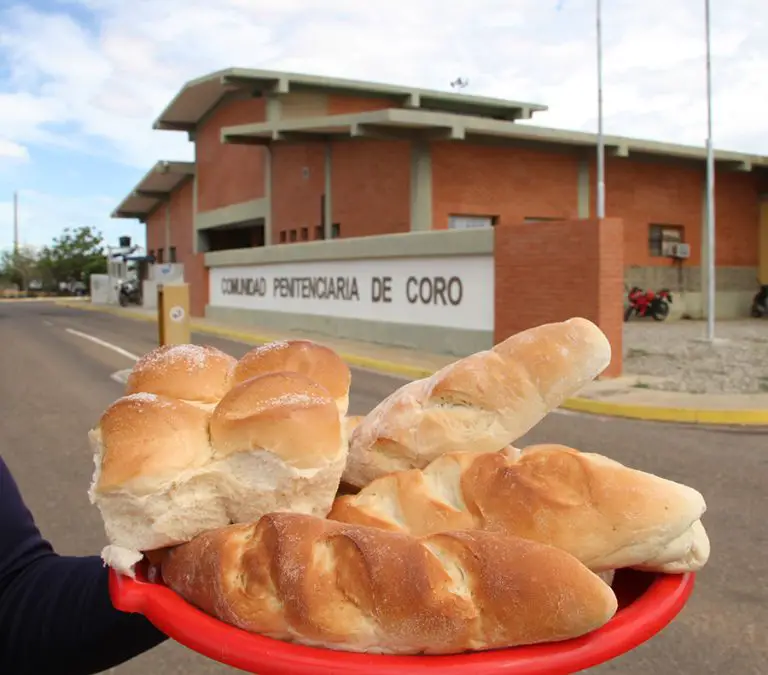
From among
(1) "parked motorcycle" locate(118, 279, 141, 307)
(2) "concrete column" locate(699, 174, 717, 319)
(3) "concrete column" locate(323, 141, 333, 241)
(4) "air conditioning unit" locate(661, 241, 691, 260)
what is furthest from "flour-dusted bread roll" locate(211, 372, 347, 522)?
(1) "parked motorcycle" locate(118, 279, 141, 307)

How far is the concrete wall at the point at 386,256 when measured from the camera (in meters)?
13.2

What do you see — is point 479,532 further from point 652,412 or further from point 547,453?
point 652,412

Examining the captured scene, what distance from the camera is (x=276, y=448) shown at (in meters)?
1.13

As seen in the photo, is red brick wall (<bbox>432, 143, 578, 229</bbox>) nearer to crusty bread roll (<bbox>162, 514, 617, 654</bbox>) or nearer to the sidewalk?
the sidewalk

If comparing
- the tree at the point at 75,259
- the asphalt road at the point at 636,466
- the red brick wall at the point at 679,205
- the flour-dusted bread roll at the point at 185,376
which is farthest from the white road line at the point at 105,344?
the tree at the point at 75,259

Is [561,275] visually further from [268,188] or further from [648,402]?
[268,188]

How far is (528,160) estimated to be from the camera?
19188 millimetres

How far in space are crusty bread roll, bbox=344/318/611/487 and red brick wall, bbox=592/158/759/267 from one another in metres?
20.0

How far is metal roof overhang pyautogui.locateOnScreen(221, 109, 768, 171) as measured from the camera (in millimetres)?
16406

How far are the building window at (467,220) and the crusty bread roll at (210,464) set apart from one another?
57.3 feet

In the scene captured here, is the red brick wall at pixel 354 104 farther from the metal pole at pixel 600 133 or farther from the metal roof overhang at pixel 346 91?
the metal pole at pixel 600 133

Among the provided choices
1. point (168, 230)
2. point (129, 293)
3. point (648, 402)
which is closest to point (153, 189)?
point (168, 230)

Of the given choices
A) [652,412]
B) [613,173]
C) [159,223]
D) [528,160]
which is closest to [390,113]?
[528,160]

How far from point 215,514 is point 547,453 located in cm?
52
